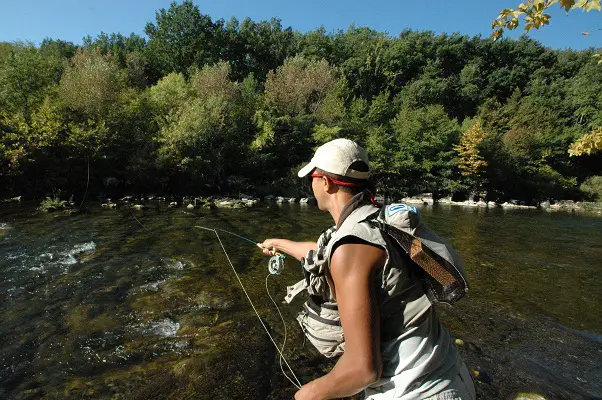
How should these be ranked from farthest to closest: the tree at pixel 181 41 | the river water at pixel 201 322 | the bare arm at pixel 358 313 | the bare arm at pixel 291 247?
1. the tree at pixel 181 41
2. the river water at pixel 201 322
3. the bare arm at pixel 291 247
4. the bare arm at pixel 358 313

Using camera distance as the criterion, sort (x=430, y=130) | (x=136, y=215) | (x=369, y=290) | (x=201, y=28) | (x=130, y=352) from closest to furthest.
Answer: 1. (x=369, y=290)
2. (x=130, y=352)
3. (x=136, y=215)
4. (x=430, y=130)
5. (x=201, y=28)

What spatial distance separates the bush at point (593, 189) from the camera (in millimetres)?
→ 40969

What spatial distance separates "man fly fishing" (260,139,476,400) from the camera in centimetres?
153

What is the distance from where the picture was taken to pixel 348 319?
154cm

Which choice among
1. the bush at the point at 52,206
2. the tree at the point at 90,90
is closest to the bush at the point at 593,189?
the tree at the point at 90,90

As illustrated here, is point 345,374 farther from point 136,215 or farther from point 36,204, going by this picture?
point 36,204

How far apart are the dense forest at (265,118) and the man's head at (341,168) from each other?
25702 mm

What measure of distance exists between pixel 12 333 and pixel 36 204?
17986mm

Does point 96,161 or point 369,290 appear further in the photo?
point 96,161

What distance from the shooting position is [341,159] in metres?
1.80

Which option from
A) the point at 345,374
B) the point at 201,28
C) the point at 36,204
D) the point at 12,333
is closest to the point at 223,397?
the point at 345,374

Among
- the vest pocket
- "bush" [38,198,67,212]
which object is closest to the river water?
the vest pocket

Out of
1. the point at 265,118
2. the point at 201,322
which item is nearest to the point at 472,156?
the point at 265,118

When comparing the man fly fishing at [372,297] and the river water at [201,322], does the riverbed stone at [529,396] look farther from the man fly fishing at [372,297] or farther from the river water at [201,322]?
the man fly fishing at [372,297]
